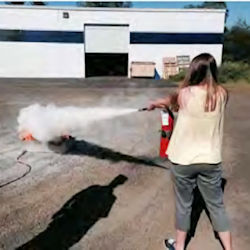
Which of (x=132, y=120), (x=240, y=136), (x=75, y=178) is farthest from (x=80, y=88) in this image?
(x=75, y=178)

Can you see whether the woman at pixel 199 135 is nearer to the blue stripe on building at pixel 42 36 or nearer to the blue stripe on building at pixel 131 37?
the blue stripe on building at pixel 131 37

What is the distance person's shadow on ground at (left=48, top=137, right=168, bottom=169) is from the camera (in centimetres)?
708

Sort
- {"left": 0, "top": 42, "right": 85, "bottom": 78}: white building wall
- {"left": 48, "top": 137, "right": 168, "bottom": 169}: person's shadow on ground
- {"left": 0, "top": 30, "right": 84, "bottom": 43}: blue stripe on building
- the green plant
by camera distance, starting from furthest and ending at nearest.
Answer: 1. {"left": 0, "top": 42, "right": 85, "bottom": 78}: white building wall
2. {"left": 0, "top": 30, "right": 84, "bottom": 43}: blue stripe on building
3. the green plant
4. {"left": 48, "top": 137, "right": 168, "bottom": 169}: person's shadow on ground

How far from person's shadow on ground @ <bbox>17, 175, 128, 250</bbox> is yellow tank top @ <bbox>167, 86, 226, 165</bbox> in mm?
1507

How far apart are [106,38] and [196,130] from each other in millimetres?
19464

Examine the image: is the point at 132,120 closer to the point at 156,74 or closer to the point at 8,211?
the point at 8,211

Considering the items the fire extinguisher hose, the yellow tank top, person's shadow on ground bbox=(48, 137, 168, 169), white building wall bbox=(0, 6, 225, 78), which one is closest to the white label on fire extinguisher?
person's shadow on ground bbox=(48, 137, 168, 169)

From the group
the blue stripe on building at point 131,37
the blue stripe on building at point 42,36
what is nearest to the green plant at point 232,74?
the blue stripe on building at point 131,37

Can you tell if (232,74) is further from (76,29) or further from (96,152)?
(96,152)

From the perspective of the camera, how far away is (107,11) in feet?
71.5

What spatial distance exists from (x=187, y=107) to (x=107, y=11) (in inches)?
761

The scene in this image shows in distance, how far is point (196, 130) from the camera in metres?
3.46

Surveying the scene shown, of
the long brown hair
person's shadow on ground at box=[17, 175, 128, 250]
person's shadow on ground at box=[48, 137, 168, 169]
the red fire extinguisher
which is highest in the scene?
the long brown hair

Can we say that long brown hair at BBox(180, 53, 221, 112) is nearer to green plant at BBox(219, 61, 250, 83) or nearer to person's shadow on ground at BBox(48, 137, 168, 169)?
person's shadow on ground at BBox(48, 137, 168, 169)
